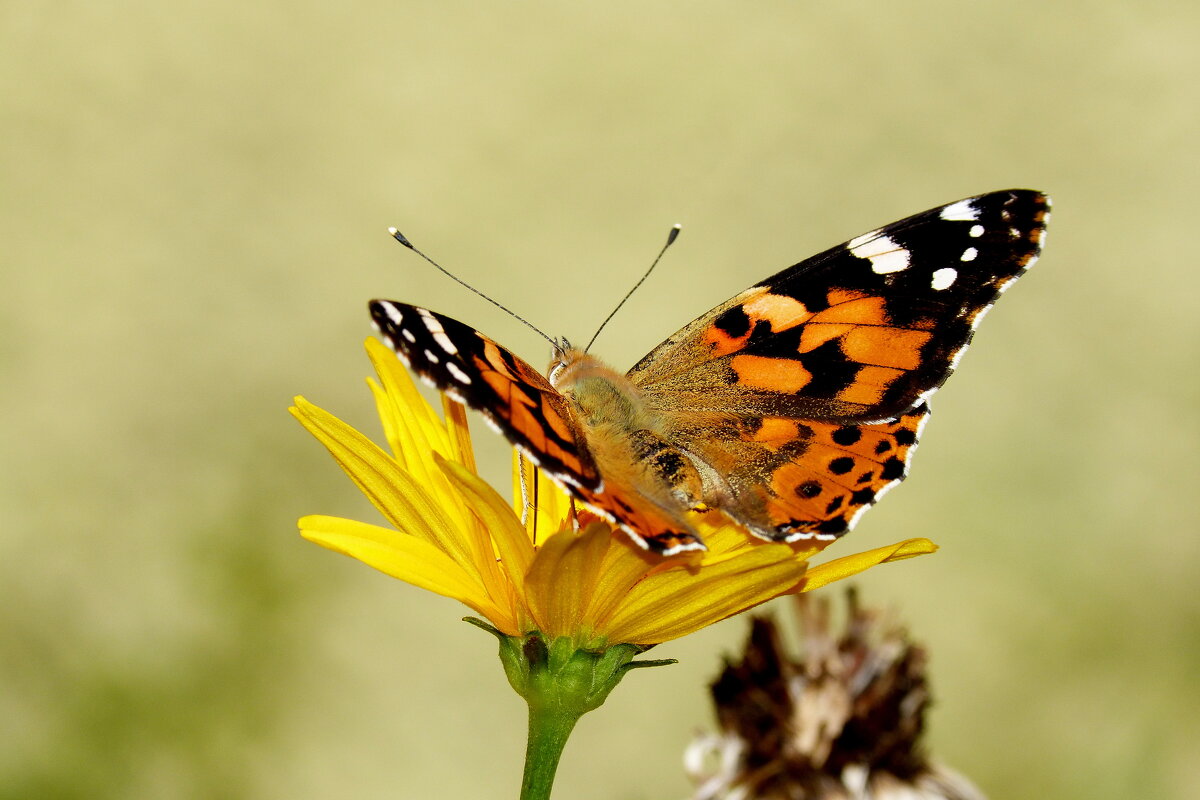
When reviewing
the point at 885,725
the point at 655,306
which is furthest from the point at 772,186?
the point at 885,725

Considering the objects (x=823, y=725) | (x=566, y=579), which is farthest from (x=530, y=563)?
(x=823, y=725)

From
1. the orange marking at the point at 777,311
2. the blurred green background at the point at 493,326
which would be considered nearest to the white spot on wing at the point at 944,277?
the orange marking at the point at 777,311

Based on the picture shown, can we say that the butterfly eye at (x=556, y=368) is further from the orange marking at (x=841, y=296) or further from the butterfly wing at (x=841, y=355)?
the orange marking at (x=841, y=296)

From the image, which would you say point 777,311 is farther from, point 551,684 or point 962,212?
point 551,684

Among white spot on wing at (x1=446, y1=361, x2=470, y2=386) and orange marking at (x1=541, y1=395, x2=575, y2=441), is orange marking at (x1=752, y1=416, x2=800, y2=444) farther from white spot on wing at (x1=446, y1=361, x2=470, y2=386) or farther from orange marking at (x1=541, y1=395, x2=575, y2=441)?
white spot on wing at (x1=446, y1=361, x2=470, y2=386)

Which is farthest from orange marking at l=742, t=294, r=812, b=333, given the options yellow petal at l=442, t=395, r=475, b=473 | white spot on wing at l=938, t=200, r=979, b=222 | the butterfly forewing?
yellow petal at l=442, t=395, r=475, b=473

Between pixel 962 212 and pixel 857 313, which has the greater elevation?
pixel 962 212
